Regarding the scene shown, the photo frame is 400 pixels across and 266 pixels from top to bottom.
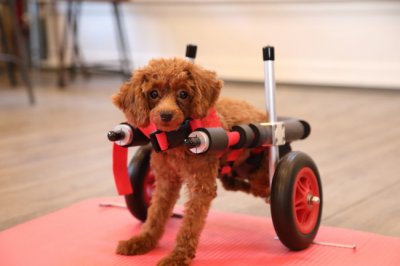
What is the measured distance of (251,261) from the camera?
1.51 meters

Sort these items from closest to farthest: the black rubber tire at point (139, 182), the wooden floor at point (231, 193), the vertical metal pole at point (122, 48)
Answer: the black rubber tire at point (139, 182), the wooden floor at point (231, 193), the vertical metal pole at point (122, 48)

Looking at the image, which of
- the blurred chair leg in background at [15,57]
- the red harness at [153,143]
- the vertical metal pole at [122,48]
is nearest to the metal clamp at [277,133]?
the red harness at [153,143]

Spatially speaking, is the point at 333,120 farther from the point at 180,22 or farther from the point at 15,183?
the point at 180,22

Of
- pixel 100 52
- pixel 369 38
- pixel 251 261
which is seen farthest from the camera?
pixel 100 52

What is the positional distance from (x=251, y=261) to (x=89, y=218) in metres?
0.58

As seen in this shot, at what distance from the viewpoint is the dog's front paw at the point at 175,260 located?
56.1 inches

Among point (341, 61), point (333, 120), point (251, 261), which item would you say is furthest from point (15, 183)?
point (341, 61)

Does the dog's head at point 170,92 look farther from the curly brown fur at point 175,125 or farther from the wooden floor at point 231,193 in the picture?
the wooden floor at point 231,193

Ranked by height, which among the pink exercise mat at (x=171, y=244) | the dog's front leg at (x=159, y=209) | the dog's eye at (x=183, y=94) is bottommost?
the pink exercise mat at (x=171, y=244)

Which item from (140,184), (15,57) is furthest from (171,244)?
(15,57)

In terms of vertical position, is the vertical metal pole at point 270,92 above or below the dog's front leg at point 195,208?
above

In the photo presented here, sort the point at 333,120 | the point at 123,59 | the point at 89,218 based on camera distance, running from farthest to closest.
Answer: the point at 123,59 < the point at 333,120 < the point at 89,218

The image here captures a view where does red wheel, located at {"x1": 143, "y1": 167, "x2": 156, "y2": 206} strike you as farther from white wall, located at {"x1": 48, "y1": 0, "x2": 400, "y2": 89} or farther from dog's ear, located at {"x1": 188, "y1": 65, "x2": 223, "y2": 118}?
white wall, located at {"x1": 48, "y1": 0, "x2": 400, "y2": 89}

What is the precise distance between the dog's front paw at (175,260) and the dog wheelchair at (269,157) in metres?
0.24
